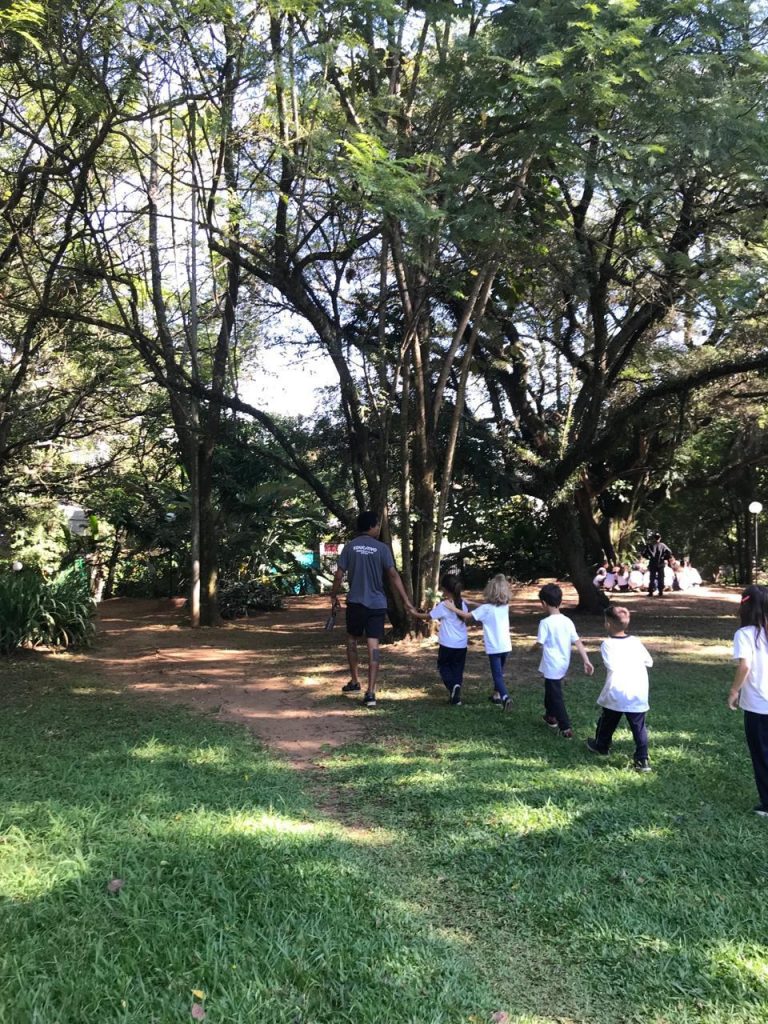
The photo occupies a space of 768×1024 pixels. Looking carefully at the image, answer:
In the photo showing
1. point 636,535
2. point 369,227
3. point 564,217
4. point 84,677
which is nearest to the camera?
point 84,677

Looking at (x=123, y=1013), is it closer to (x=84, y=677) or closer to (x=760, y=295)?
(x=84, y=677)

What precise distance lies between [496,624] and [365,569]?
132 cm

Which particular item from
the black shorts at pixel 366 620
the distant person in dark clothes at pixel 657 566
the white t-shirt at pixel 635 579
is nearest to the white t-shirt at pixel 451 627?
the black shorts at pixel 366 620

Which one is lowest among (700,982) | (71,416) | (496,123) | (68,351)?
(700,982)

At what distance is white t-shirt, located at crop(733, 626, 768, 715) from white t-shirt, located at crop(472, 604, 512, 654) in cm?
263

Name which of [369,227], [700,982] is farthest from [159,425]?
[700,982]

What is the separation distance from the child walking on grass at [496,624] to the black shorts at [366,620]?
2.20 ft

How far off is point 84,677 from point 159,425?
298 inches

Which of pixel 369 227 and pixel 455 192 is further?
pixel 369 227

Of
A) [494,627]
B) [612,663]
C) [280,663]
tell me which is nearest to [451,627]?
[494,627]

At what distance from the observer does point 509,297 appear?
11617 millimetres

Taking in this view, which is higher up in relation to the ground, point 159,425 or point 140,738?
point 159,425

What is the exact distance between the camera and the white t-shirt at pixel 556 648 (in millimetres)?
5875

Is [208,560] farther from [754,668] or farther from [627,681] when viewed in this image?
[754,668]
